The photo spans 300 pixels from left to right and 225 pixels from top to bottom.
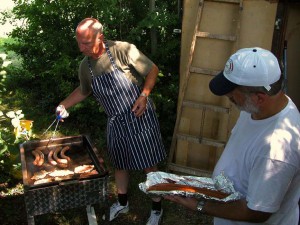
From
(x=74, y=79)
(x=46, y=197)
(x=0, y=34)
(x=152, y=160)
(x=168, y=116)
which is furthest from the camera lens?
(x=0, y=34)

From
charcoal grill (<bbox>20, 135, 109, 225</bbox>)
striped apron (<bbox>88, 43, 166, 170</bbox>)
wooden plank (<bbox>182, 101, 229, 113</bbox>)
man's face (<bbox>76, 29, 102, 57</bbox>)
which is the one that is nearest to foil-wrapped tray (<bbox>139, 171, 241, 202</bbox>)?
charcoal grill (<bbox>20, 135, 109, 225</bbox>)

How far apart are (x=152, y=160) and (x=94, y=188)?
0.99 meters

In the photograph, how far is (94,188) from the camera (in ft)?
10.2

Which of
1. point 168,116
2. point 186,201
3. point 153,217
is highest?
point 186,201

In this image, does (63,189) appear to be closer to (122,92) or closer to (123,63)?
(122,92)

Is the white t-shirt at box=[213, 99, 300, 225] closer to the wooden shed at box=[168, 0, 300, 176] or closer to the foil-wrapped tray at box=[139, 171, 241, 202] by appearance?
the foil-wrapped tray at box=[139, 171, 241, 202]

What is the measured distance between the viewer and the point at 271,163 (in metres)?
1.73

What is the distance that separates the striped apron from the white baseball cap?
A: 1745 mm

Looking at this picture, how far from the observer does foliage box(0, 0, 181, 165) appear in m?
5.52

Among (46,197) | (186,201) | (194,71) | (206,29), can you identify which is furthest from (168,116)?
(186,201)

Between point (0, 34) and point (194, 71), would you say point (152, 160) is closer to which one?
point (194, 71)

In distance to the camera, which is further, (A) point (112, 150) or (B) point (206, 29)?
(B) point (206, 29)

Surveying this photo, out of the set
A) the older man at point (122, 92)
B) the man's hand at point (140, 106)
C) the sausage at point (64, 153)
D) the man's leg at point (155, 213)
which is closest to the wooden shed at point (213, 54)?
the man's leg at point (155, 213)

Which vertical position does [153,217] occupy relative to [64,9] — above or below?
below
